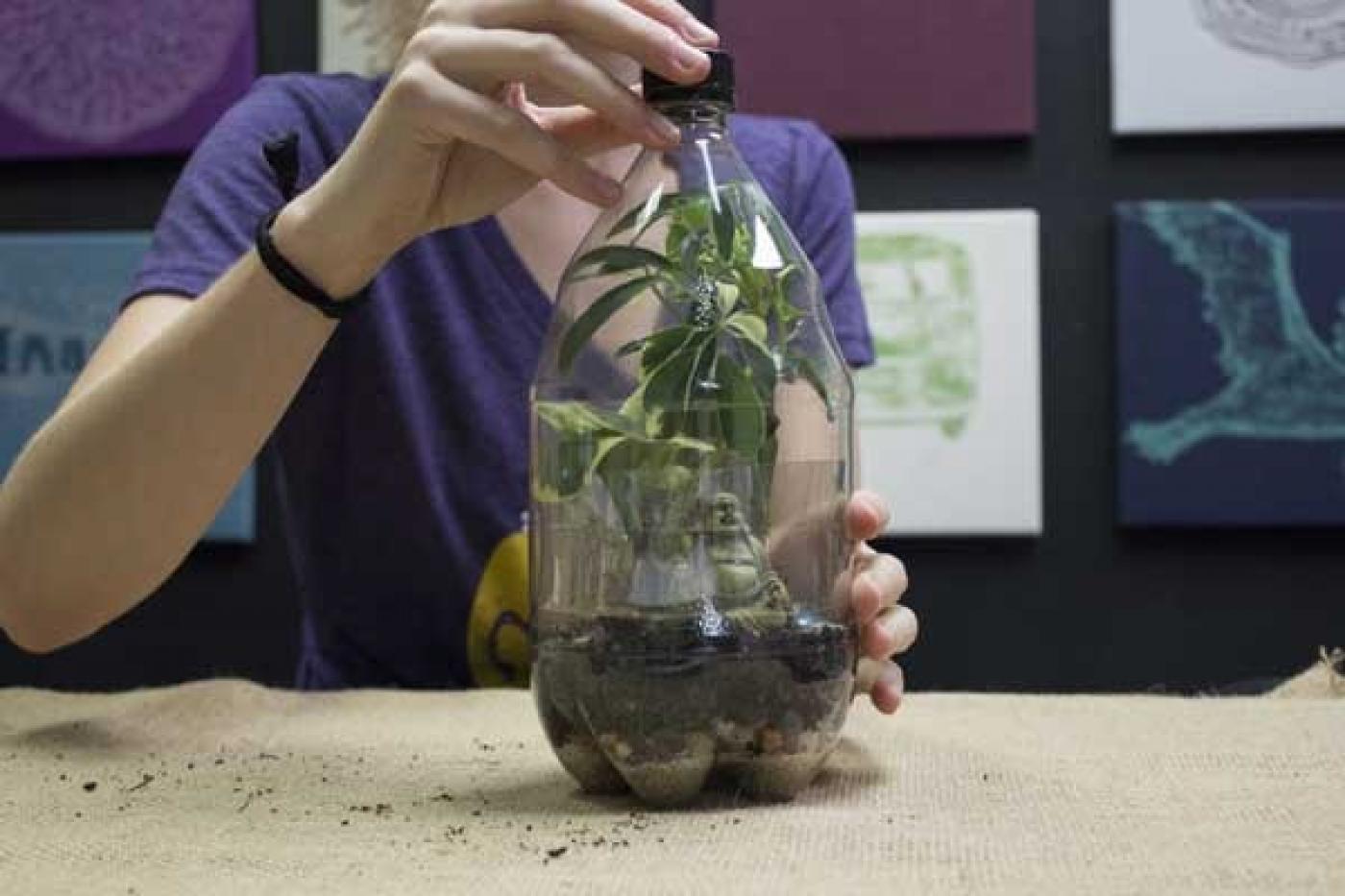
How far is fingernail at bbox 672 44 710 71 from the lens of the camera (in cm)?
62

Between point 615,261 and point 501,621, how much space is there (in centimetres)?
51

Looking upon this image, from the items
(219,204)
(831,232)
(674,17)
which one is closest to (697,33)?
(674,17)

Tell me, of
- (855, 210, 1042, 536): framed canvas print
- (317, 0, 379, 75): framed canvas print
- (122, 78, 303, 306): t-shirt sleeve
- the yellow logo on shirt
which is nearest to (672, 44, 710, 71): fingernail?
(122, 78, 303, 306): t-shirt sleeve

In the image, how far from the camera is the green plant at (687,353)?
1.96ft

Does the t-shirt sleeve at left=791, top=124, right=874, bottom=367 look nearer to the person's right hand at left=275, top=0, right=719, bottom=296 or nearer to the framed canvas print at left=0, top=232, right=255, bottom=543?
the person's right hand at left=275, top=0, right=719, bottom=296

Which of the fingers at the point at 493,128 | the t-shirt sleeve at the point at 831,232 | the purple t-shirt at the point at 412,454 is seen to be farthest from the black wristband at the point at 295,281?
the t-shirt sleeve at the point at 831,232

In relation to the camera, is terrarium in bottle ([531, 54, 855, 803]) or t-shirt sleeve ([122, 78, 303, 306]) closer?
terrarium in bottle ([531, 54, 855, 803])

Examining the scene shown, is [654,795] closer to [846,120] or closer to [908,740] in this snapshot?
[908,740]

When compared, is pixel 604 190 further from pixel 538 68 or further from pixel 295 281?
pixel 295 281

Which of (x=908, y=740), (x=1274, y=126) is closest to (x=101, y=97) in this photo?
(x=1274, y=126)

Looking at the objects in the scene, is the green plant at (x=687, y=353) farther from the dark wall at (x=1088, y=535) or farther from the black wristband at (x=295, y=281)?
the dark wall at (x=1088, y=535)

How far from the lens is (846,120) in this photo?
5.66ft

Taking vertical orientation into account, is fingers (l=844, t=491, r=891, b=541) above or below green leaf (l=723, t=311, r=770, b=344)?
below

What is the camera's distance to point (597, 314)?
64 cm
